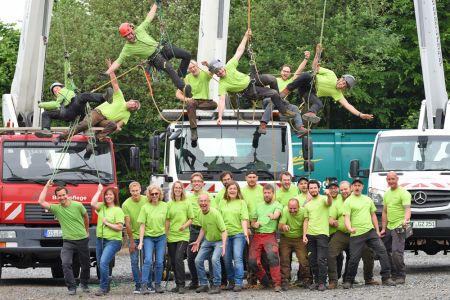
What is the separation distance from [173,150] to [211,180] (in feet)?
2.97

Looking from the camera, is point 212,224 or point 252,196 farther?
point 252,196

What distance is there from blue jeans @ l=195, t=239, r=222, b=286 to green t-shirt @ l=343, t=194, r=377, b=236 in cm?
212

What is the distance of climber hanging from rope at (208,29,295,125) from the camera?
83.0 ft

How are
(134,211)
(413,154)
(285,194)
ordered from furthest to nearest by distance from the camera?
(413,154) < (285,194) < (134,211)

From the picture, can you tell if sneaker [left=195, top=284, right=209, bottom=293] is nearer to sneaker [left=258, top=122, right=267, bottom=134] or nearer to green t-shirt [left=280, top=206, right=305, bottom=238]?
green t-shirt [left=280, top=206, right=305, bottom=238]

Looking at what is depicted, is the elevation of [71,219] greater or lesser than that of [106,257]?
greater

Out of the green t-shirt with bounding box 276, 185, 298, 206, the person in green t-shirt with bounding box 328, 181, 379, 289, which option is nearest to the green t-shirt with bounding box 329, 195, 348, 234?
the person in green t-shirt with bounding box 328, 181, 379, 289

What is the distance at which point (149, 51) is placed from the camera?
81.0ft

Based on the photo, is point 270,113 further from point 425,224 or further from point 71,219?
point 71,219

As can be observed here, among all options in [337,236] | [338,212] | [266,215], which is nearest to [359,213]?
[338,212]

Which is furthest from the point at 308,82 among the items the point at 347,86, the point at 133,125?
the point at 133,125

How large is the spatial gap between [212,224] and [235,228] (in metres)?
0.40

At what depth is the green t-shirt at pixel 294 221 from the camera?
23641 millimetres

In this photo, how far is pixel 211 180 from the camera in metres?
25.3
